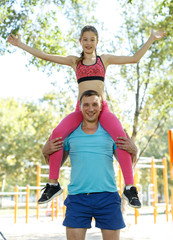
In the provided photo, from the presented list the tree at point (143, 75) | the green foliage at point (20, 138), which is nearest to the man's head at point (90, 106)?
the tree at point (143, 75)

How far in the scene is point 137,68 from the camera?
10.7m

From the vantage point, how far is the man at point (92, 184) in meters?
2.86

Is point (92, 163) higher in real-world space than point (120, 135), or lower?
lower

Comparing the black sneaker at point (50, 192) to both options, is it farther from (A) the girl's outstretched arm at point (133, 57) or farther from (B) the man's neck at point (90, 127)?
(A) the girl's outstretched arm at point (133, 57)

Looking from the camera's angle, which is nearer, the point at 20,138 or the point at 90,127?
the point at 90,127

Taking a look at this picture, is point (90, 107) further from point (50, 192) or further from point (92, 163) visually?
point (50, 192)

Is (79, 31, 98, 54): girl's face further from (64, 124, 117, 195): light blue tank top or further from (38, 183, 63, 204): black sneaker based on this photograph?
(38, 183, 63, 204): black sneaker

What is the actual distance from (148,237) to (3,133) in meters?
22.5

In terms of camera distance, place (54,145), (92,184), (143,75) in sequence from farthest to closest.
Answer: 1. (143,75)
2. (54,145)
3. (92,184)

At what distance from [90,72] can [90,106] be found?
0.54m

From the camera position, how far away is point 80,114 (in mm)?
3162

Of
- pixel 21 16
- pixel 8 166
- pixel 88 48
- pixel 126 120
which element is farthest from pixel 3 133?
pixel 88 48

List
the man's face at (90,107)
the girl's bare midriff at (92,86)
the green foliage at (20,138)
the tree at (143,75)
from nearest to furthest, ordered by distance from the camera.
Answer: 1. the man's face at (90,107)
2. the girl's bare midriff at (92,86)
3. the tree at (143,75)
4. the green foliage at (20,138)

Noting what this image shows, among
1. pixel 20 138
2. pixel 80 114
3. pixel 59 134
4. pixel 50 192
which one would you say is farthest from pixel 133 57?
pixel 20 138
